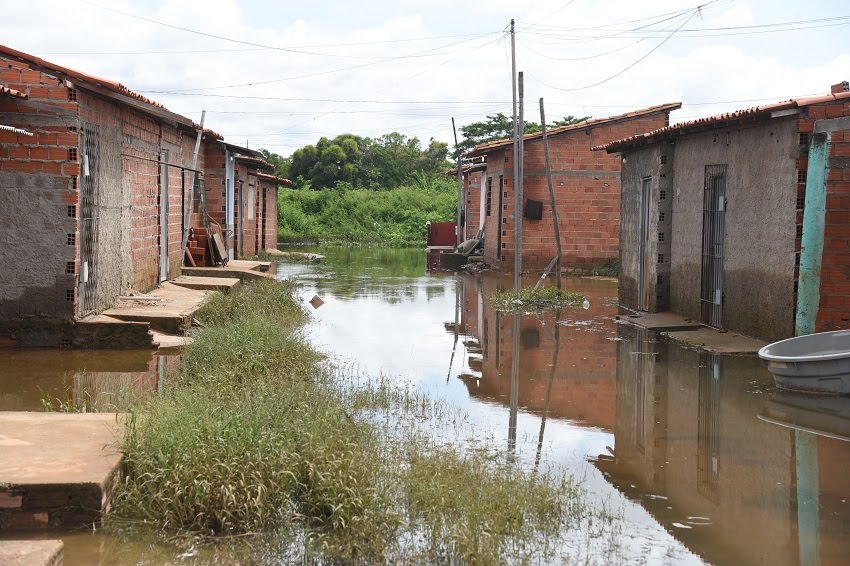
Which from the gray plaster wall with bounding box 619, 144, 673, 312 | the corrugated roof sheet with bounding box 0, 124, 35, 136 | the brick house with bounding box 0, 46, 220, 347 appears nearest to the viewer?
the corrugated roof sheet with bounding box 0, 124, 35, 136

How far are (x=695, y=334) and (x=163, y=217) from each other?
32.3ft

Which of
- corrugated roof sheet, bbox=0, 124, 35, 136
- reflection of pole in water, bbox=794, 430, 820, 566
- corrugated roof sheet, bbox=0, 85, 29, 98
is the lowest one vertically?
reflection of pole in water, bbox=794, 430, 820, 566

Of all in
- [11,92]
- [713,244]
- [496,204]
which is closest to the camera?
[11,92]

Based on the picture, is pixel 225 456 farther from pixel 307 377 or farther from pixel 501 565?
pixel 307 377

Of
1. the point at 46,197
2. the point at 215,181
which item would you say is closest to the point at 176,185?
the point at 215,181

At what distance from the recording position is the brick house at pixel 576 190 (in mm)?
26312

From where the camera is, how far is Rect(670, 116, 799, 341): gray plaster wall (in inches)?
489

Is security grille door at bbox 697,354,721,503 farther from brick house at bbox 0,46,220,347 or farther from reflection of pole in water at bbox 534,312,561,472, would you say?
brick house at bbox 0,46,220,347

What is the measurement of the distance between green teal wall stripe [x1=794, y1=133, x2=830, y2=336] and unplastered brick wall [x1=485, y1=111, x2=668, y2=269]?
47.5 ft

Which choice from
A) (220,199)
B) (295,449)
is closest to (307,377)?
(295,449)

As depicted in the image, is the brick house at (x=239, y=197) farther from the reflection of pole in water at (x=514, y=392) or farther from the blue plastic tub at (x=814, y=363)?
the blue plastic tub at (x=814, y=363)

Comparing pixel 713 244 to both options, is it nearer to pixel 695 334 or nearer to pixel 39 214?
pixel 695 334

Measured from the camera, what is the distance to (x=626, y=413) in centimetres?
959

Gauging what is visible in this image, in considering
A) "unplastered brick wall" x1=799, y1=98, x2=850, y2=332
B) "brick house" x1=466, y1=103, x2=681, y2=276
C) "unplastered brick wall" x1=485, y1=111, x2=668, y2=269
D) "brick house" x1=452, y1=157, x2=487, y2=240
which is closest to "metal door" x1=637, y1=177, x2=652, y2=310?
"unplastered brick wall" x1=799, y1=98, x2=850, y2=332
